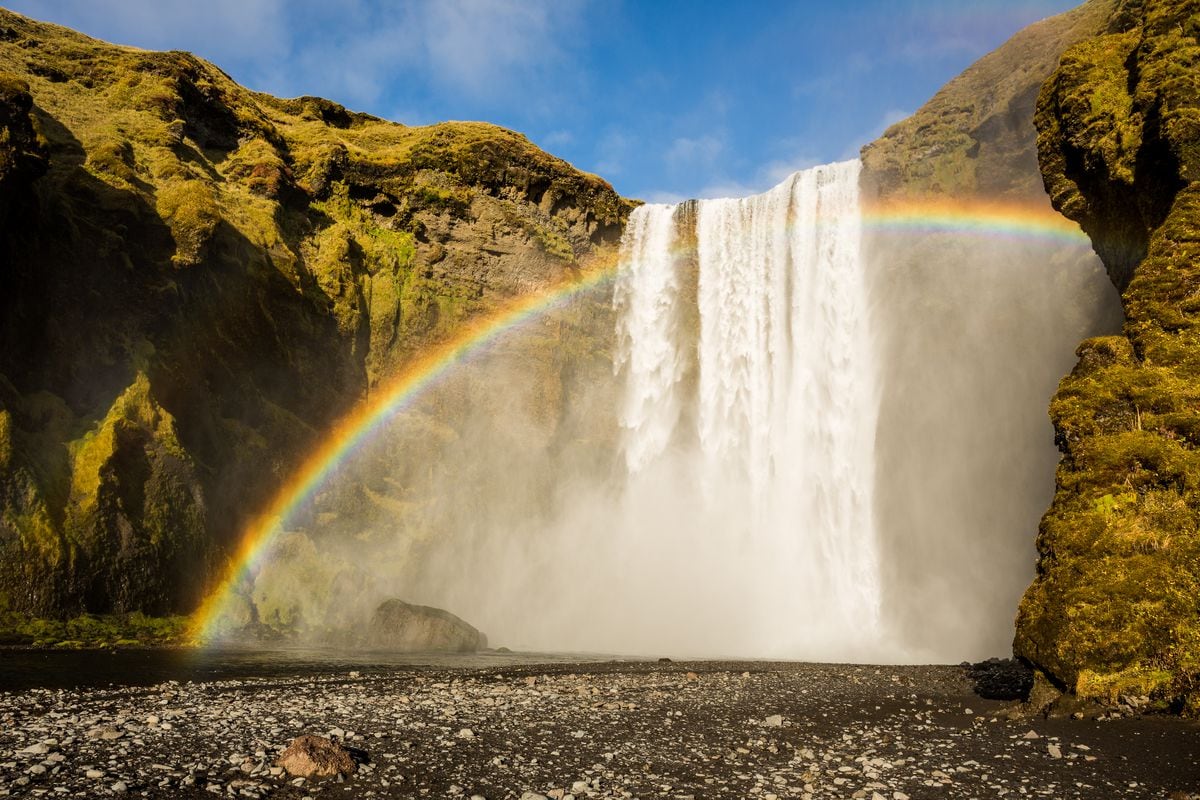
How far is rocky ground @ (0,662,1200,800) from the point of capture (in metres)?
8.10

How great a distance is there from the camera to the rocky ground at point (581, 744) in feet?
26.6

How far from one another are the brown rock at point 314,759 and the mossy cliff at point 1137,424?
11.1 m

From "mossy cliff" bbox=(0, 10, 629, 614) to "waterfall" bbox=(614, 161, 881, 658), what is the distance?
6868mm

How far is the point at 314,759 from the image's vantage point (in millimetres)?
8391

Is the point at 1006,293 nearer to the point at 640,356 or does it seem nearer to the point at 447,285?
the point at 640,356

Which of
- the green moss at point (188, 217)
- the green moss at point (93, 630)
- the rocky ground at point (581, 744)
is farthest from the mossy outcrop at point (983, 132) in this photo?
the green moss at point (93, 630)

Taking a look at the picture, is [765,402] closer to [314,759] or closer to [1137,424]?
[1137,424]

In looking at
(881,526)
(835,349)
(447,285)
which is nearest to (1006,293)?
(835,349)

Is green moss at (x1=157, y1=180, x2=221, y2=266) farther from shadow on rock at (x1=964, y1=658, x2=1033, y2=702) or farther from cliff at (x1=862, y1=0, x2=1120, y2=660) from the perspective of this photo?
shadow on rock at (x1=964, y1=658, x2=1033, y2=702)

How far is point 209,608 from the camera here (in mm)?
31219

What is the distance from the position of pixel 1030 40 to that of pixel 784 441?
2704 cm

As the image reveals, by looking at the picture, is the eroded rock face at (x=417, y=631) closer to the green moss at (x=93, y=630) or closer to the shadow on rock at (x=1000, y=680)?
the green moss at (x=93, y=630)

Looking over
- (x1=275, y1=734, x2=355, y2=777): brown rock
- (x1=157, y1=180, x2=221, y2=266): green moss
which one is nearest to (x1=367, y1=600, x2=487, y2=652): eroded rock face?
(x1=157, y1=180, x2=221, y2=266): green moss

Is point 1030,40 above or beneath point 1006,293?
above
